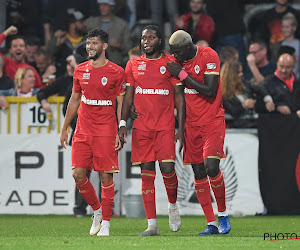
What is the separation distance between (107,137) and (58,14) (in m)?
8.32

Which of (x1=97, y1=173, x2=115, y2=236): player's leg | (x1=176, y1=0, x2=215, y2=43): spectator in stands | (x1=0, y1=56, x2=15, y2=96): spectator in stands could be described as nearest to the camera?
(x1=97, y1=173, x2=115, y2=236): player's leg

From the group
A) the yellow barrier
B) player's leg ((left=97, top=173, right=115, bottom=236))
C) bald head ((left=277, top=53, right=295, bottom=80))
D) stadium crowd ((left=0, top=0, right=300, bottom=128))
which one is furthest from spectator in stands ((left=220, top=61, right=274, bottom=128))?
player's leg ((left=97, top=173, right=115, bottom=236))

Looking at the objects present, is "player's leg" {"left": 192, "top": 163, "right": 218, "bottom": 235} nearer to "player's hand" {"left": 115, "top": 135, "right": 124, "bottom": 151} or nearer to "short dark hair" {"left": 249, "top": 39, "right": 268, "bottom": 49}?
"player's hand" {"left": 115, "top": 135, "right": 124, "bottom": 151}

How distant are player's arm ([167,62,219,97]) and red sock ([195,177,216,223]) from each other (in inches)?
43.6

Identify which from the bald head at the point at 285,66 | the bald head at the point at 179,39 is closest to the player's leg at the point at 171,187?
the bald head at the point at 179,39

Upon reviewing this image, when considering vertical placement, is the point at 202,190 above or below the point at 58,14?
below

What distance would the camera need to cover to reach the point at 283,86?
49.5ft

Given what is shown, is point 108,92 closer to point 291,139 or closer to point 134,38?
point 291,139

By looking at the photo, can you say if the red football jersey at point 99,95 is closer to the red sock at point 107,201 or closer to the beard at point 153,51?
the beard at point 153,51

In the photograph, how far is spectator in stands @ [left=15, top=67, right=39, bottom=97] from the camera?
50.8 ft

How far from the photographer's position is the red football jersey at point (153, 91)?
11102mm

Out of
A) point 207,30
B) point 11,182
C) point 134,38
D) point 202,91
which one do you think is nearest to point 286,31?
point 207,30

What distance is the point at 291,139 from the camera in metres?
14.9

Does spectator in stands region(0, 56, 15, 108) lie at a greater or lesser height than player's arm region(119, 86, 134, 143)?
lesser
